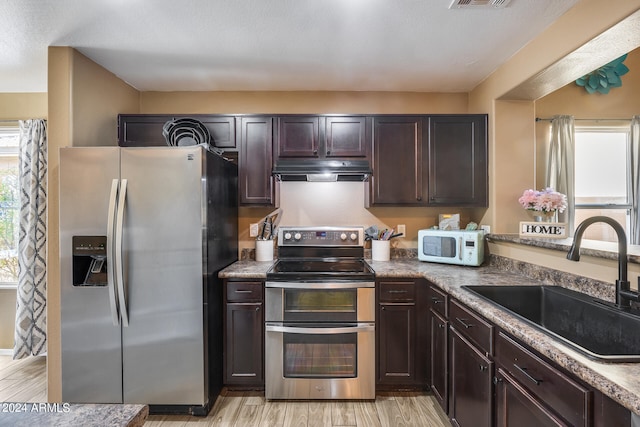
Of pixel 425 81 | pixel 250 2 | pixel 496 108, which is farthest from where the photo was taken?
pixel 425 81

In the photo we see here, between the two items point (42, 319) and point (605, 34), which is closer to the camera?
point (605, 34)

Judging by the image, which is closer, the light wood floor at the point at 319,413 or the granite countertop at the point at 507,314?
the granite countertop at the point at 507,314

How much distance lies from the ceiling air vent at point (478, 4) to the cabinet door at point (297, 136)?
4.39ft

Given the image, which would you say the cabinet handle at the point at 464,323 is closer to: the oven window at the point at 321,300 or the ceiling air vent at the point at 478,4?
the oven window at the point at 321,300

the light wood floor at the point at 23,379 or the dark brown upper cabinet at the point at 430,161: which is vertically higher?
the dark brown upper cabinet at the point at 430,161

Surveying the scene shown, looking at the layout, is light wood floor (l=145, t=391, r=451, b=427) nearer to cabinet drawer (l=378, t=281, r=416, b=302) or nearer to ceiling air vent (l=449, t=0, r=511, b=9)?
cabinet drawer (l=378, t=281, r=416, b=302)

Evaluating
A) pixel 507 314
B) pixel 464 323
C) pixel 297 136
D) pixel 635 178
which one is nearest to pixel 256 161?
pixel 297 136

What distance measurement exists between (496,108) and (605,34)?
3.38 ft

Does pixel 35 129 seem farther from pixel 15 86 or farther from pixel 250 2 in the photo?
pixel 250 2

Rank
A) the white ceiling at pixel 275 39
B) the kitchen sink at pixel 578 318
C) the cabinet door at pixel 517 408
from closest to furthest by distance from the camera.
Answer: the cabinet door at pixel 517 408
the kitchen sink at pixel 578 318
the white ceiling at pixel 275 39

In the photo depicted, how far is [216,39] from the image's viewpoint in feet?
7.33

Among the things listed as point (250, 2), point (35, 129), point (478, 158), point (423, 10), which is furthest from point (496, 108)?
point (35, 129)

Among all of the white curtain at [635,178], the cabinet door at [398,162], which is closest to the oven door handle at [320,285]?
the cabinet door at [398,162]

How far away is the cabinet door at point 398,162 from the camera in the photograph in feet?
9.40
